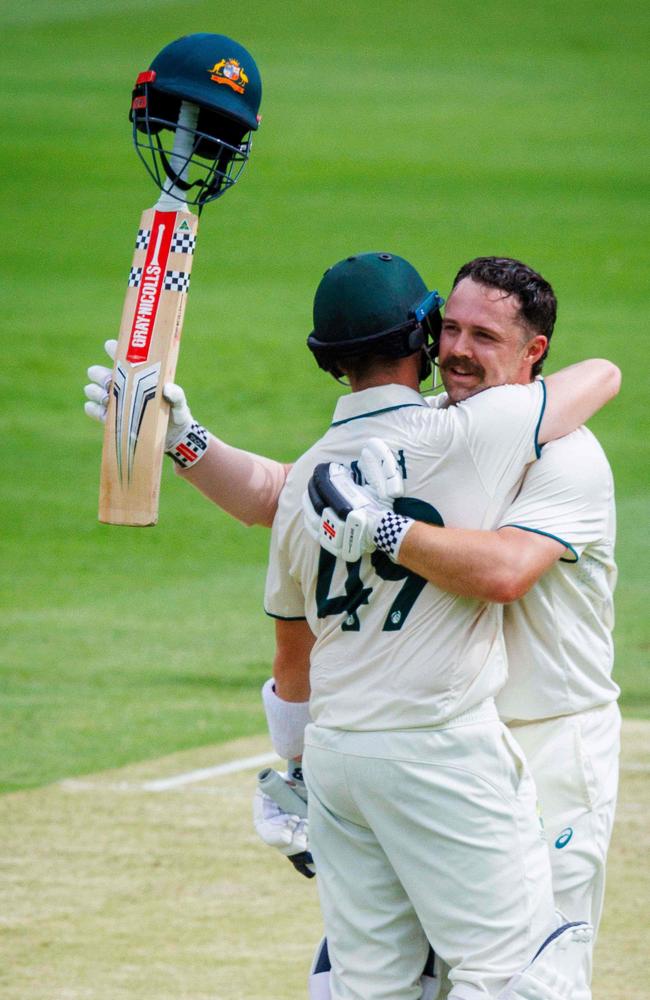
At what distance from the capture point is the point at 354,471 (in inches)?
135

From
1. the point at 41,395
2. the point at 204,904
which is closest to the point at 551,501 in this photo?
the point at 204,904

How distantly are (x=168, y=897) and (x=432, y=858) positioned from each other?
9.31 ft

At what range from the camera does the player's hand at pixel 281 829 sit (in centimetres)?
395

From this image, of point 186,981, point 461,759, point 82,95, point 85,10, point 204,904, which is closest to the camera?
point 461,759

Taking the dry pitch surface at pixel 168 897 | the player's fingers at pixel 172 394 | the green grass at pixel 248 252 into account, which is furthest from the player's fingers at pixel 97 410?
the green grass at pixel 248 252

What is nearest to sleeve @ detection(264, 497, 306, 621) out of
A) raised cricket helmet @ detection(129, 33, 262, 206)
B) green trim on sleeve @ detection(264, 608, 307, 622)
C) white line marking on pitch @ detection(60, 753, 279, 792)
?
green trim on sleeve @ detection(264, 608, 307, 622)

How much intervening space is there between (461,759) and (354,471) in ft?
2.03

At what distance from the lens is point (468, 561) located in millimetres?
3248

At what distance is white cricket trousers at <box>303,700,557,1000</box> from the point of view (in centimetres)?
325

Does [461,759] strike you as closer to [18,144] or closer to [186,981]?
[186,981]

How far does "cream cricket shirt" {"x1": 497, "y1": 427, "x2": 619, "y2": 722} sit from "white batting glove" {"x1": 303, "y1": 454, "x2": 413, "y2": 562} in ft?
1.13

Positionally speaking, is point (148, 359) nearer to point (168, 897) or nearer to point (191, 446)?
point (191, 446)

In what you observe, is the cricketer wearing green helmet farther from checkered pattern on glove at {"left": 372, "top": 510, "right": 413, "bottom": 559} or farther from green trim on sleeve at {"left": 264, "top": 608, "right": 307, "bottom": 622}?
green trim on sleeve at {"left": 264, "top": 608, "right": 307, "bottom": 622}

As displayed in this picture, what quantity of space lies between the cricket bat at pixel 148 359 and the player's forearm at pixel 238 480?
0.15 meters
